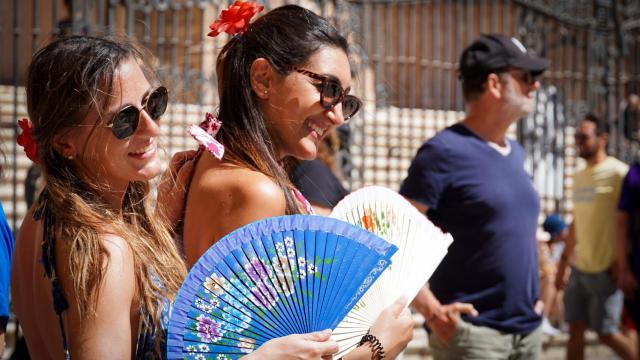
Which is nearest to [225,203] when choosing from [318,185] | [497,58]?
[318,185]

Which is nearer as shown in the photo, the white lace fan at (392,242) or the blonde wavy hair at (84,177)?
the blonde wavy hair at (84,177)

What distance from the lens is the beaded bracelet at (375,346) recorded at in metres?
2.28

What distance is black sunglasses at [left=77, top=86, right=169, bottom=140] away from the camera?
210cm

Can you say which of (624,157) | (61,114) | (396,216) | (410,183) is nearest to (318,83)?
(396,216)

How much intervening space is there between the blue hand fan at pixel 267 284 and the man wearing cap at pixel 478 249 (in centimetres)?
181

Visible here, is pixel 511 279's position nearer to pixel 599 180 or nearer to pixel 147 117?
pixel 147 117

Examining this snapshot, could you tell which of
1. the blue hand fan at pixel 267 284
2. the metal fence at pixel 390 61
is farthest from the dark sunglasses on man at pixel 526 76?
the metal fence at pixel 390 61

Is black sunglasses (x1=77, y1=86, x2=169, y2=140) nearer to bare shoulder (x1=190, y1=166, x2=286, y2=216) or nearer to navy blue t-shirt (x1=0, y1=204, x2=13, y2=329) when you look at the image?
bare shoulder (x1=190, y1=166, x2=286, y2=216)

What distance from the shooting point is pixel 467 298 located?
3934 millimetres

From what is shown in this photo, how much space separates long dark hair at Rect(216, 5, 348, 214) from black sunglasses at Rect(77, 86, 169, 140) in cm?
30

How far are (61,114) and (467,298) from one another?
7.53 feet

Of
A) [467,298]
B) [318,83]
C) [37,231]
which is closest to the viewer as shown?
[37,231]

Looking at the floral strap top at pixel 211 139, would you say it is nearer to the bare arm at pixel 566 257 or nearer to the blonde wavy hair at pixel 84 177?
the blonde wavy hair at pixel 84 177

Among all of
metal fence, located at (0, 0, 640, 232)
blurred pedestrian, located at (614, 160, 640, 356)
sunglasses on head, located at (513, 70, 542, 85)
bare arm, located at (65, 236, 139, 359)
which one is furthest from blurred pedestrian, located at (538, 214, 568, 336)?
bare arm, located at (65, 236, 139, 359)
